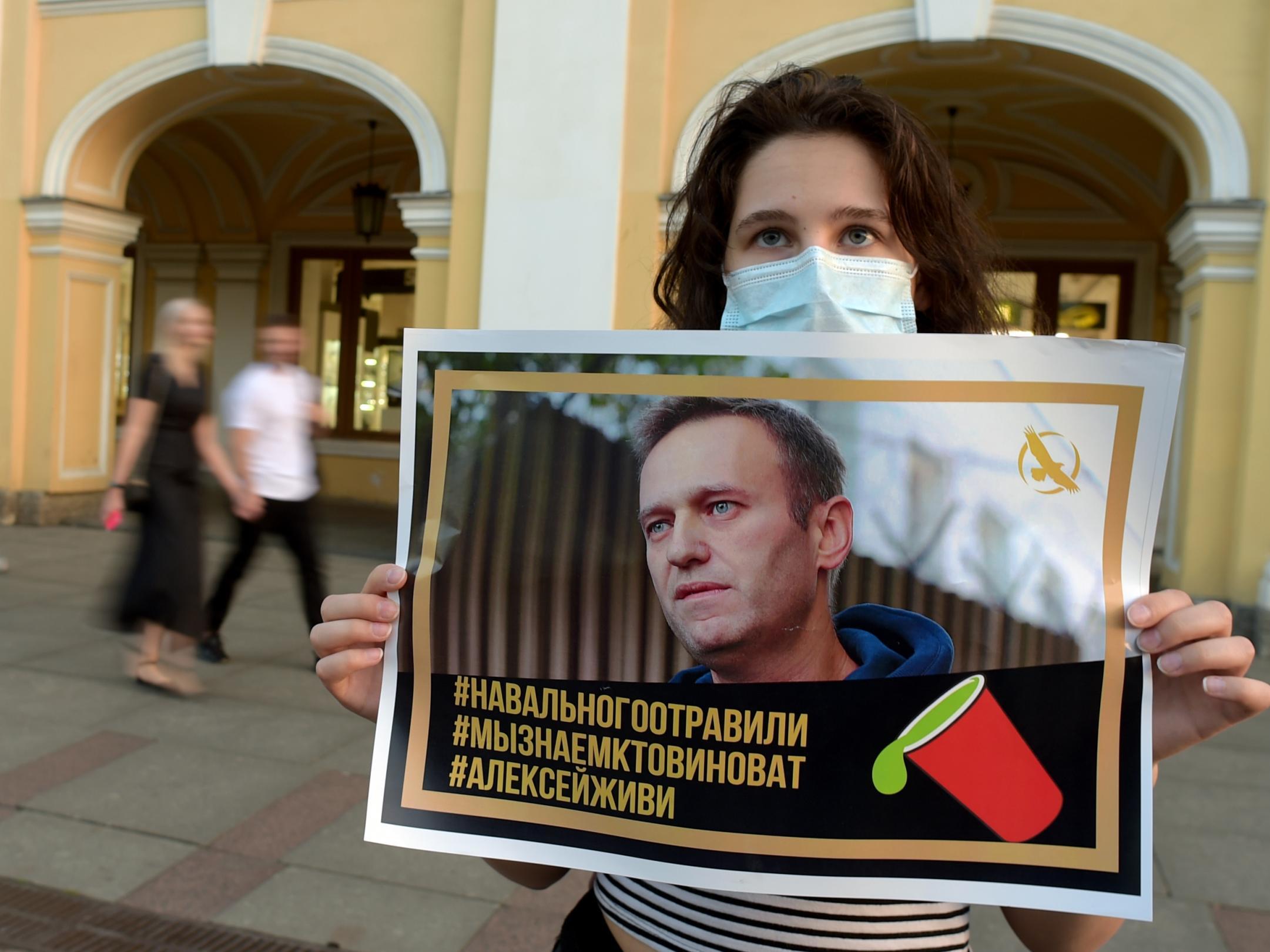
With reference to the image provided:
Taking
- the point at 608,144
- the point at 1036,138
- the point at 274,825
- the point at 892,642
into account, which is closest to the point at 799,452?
the point at 892,642

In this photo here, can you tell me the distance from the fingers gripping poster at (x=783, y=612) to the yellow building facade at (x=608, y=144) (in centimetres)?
427

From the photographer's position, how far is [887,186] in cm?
133

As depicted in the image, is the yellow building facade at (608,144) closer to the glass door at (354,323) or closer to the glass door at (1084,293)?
the glass door at (1084,293)

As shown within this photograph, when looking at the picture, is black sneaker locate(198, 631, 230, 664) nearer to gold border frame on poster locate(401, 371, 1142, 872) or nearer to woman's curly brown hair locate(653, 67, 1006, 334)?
woman's curly brown hair locate(653, 67, 1006, 334)

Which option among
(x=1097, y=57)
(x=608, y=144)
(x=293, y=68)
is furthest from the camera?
(x=293, y=68)

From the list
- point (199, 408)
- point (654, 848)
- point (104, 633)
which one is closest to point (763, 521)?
point (654, 848)

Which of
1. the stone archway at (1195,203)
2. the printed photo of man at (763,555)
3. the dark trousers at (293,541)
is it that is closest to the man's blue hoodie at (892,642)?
the printed photo of man at (763,555)

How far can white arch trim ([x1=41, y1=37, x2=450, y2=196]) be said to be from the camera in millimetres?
8742

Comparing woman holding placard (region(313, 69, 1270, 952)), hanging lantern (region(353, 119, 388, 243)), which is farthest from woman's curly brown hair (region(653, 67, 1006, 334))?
hanging lantern (region(353, 119, 388, 243))

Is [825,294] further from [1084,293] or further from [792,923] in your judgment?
[1084,293]

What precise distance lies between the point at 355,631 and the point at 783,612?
18.1 inches

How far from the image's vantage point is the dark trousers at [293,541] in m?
5.40

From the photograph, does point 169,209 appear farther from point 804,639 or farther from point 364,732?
point 804,639

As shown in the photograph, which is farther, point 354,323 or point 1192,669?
point 354,323
